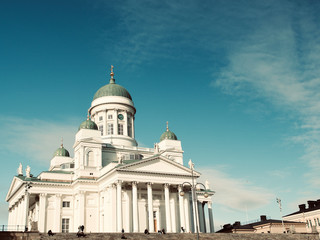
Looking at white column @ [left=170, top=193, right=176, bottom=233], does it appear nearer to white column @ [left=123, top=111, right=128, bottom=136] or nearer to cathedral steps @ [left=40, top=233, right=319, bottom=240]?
cathedral steps @ [left=40, top=233, right=319, bottom=240]

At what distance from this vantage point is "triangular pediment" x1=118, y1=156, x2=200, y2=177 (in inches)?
2197

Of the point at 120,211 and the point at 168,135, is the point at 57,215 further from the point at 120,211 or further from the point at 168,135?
the point at 168,135

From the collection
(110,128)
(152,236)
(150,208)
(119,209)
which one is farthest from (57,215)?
(152,236)

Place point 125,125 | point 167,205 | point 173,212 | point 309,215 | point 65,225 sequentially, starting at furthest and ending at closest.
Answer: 1. point 309,215
2. point 125,125
3. point 65,225
4. point 173,212
5. point 167,205

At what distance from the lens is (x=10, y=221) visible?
70250 millimetres

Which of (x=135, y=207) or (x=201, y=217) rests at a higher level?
(x=201, y=217)

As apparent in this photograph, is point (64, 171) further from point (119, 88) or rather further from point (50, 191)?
point (119, 88)

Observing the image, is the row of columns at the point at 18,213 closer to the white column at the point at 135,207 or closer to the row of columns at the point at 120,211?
the row of columns at the point at 120,211

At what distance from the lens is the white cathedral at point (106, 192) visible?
55.3 meters

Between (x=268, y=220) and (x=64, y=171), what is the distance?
3937 centimetres

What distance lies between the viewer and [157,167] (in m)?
57.7

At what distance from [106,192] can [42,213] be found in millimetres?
10282

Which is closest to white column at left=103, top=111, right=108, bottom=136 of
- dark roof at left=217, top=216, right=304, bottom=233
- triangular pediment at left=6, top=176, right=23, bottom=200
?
triangular pediment at left=6, top=176, right=23, bottom=200

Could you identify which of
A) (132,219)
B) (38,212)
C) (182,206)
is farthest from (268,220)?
(38,212)
